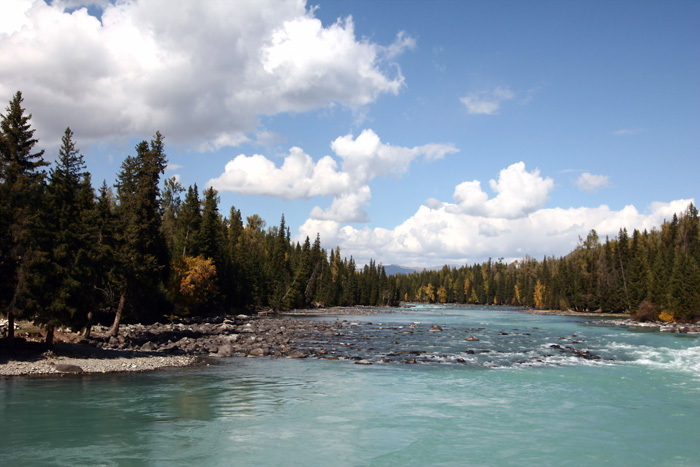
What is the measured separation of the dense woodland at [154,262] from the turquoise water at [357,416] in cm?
622

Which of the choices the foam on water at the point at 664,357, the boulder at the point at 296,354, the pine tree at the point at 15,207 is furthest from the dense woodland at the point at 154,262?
the foam on water at the point at 664,357

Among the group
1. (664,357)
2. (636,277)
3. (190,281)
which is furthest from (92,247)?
(636,277)

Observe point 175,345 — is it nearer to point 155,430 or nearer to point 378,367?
point 378,367

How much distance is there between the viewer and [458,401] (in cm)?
2030

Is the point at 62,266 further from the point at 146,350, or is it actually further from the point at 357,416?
the point at 357,416

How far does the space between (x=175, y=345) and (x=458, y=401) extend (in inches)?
920

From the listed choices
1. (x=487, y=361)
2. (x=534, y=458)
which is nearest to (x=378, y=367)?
(x=487, y=361)

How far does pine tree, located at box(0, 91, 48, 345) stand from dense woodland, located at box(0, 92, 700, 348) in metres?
0.05

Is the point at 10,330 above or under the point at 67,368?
above

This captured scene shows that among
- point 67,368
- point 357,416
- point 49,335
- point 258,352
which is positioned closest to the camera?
point 357,416

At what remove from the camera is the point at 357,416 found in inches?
705

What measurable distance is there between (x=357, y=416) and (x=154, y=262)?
26.8 metres

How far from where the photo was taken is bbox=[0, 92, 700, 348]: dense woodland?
83.3ft

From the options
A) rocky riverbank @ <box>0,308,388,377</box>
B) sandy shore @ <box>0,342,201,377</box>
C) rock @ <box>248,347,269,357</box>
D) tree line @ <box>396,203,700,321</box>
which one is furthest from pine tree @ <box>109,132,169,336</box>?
tree line @ <box>396,203,700,321</box>
